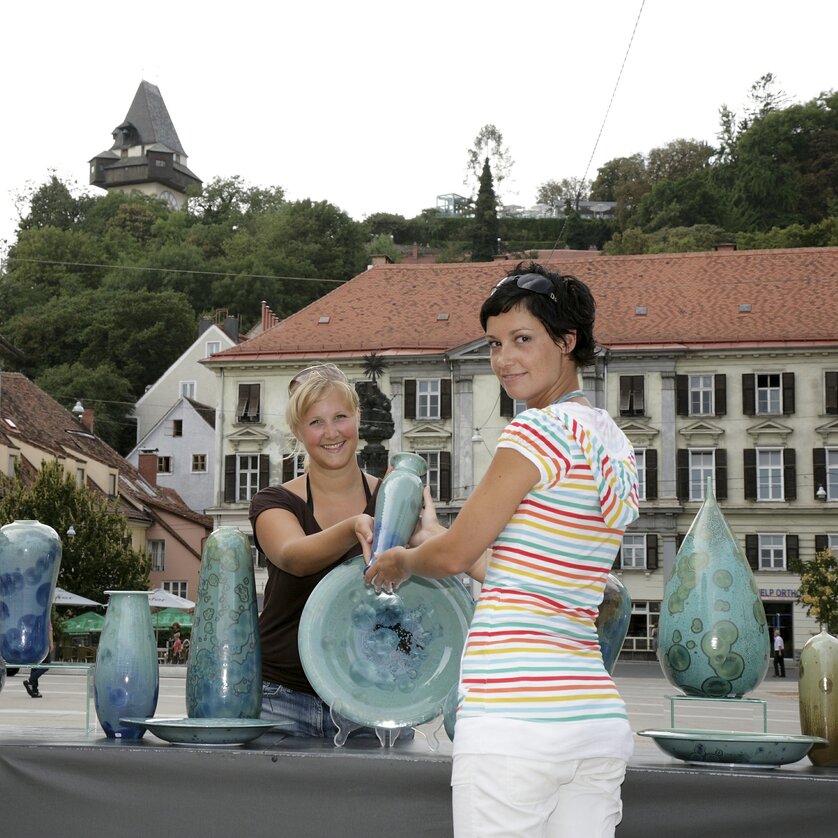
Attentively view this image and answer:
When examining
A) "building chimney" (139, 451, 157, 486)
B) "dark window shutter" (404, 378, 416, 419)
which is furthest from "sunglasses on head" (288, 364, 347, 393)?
"building chimney" (139, 451, 157, 486)

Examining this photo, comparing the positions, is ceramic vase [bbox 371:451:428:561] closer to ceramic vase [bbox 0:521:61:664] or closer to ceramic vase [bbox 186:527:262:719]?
ceramic vase [bbox 186:527:262:719]

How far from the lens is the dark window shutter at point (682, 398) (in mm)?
38188

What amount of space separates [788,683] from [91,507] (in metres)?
17.0

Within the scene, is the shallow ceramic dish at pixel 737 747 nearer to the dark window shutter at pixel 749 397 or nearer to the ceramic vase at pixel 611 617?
the ceramic vase at pixel 611 617

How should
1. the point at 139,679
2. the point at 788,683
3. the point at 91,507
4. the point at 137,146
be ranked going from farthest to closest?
the point at 137,146 → the point at 91,507 → the point at 788,683 → the point at 139,679

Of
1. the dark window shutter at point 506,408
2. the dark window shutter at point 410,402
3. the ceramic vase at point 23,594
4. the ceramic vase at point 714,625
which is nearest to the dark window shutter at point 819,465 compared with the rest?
the dark window shutter at point 506,408

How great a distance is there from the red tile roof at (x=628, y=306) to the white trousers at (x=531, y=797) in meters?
35.7

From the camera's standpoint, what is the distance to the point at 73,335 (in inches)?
2507

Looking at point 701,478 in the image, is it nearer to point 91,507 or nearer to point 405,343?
point 405,343

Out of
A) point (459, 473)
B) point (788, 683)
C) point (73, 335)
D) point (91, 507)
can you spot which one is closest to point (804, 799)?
point (788, 683)

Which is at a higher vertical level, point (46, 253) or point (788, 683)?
point (46, 253)

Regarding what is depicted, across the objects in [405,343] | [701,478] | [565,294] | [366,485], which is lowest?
[366,485]

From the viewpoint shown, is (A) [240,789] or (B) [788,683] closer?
(A) [240,789]

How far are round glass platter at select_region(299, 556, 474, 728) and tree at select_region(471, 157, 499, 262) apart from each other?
82.4 meters
